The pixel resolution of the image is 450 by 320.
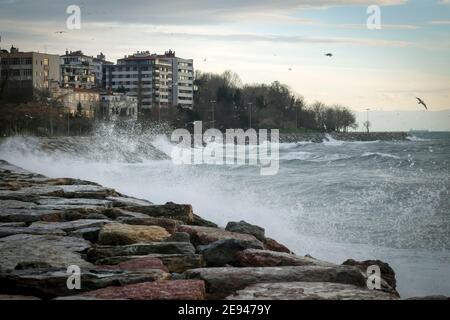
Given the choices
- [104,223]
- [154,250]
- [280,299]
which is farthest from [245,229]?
[280,299]

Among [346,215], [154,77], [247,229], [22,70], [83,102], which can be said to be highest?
[154,77]

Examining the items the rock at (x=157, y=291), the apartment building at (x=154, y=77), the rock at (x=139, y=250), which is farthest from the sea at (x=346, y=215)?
the apartment building at (x=154, y=77)

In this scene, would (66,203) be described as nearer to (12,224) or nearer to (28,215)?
(28,215)

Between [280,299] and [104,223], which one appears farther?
[104,223]

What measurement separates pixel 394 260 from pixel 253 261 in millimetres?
3850

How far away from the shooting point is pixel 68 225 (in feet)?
14.3

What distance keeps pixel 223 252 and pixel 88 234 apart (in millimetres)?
1088

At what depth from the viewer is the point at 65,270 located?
2920 mm

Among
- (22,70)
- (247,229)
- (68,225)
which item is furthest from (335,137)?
(68,225)

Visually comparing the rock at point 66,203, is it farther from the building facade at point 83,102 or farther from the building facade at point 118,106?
the building facade at point 118,106

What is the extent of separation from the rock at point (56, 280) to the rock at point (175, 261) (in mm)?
322

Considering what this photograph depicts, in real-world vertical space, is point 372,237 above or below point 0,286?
below

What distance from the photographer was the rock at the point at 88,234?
4039 millimetres
